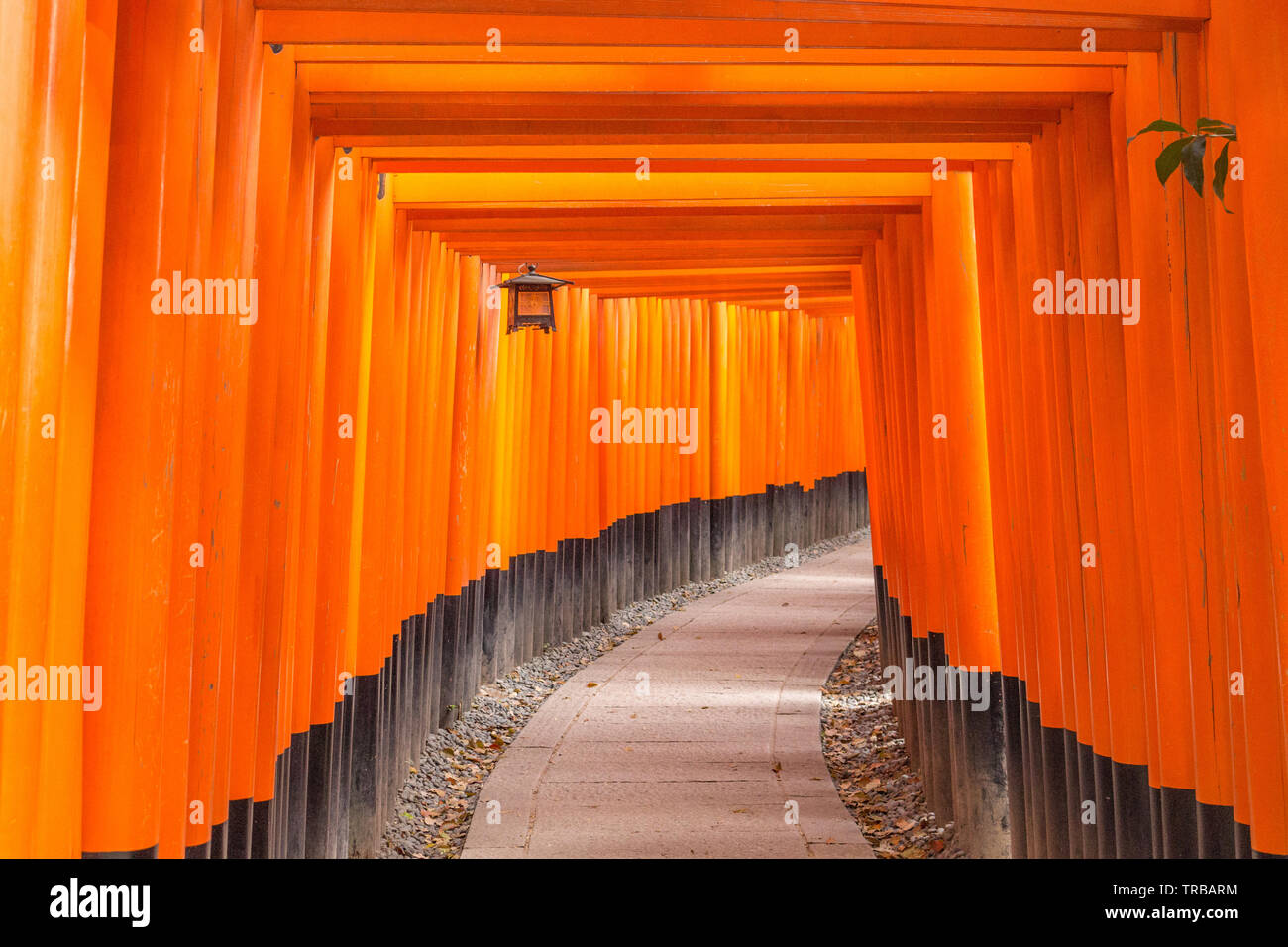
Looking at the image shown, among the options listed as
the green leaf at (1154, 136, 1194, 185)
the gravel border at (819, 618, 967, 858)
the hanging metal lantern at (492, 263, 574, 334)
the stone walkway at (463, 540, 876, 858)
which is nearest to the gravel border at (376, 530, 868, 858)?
the stone walkway at (463, 540, 876, 858)

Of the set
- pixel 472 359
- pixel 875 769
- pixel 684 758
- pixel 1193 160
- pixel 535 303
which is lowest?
pixel 875 769

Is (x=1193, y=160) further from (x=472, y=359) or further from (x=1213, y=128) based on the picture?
(x=472, y=359)

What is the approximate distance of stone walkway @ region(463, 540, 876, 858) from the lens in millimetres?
A: 7102

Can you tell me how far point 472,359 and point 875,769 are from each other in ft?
14.6

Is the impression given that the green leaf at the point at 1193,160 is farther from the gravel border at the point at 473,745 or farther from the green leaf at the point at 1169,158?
the gravel border at the point at 473,745

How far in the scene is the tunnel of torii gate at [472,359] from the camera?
9.50 ft

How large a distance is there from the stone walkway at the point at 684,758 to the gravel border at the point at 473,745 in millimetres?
186

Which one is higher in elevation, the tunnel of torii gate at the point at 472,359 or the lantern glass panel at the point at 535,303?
the lantern glass panel at the point at 535,303

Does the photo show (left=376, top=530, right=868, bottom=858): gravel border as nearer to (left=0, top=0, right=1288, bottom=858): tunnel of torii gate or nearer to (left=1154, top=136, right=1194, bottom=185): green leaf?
(left=0, top=0, right=1288, bottom=858): tunnel of torii gate

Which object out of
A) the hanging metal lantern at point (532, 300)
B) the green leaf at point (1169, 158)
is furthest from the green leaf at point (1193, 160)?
the hanging metal lantern at point (532, 300)

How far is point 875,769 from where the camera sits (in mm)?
9102

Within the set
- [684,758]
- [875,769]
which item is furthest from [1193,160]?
[875,769]
